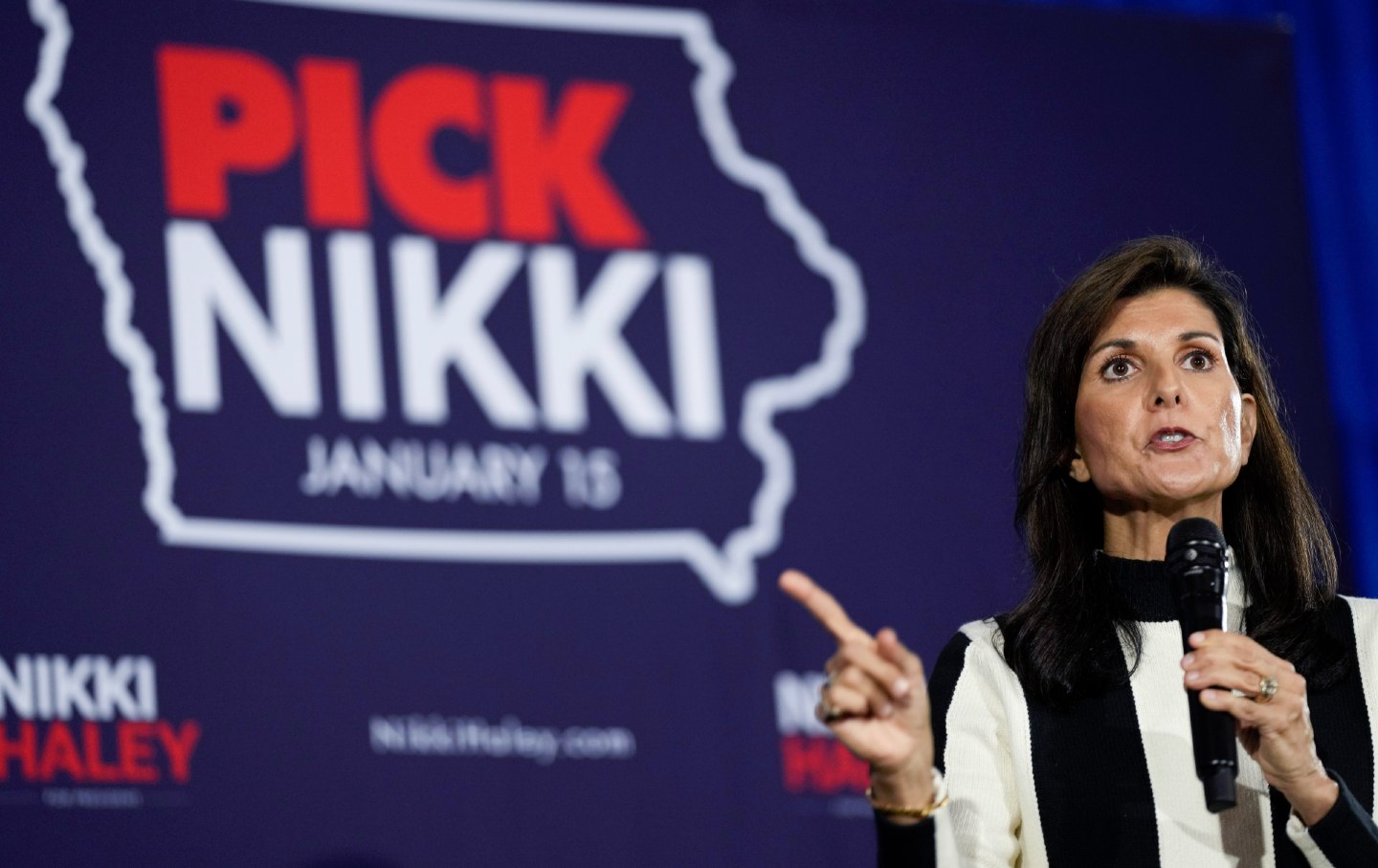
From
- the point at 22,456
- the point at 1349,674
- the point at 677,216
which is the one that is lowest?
A: the point at 1349,674

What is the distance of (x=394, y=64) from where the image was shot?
351 centimetres

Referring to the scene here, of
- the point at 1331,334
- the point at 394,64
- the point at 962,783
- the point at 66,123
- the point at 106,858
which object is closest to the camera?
the point at 962,783

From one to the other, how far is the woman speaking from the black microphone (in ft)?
0.10

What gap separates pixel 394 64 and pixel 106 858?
148 centimetres

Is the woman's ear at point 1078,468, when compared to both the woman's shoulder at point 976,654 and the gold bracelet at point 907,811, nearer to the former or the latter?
→ the woman's shoulder at point 976,654

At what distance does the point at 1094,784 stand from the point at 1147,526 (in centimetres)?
33

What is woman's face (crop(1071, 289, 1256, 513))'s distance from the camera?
2.18 m

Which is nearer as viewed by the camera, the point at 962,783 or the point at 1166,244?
the point at 962,783

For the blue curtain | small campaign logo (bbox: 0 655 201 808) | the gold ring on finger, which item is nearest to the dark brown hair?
the gold ring on finger

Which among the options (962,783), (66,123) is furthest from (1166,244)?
(66,123)

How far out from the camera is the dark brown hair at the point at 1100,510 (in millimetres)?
2164

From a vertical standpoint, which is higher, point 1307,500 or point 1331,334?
point 1331,334

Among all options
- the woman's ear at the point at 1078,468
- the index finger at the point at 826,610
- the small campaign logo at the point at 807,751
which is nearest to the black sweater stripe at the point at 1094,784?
the woman's ear at the point at 1078,468

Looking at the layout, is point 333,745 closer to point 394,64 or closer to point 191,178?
point 191,178
